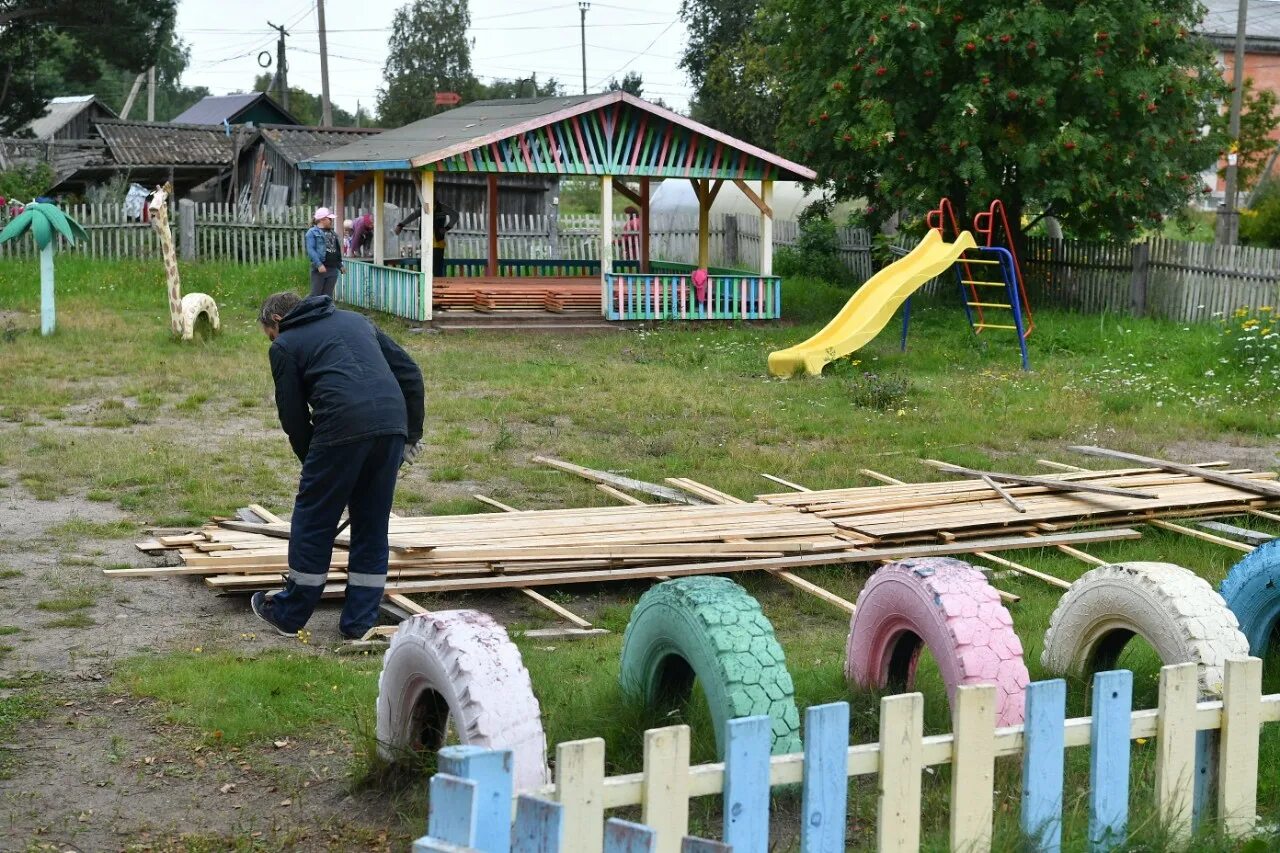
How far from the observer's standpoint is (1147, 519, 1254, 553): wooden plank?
8820 mm

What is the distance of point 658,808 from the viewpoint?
3.47 meters

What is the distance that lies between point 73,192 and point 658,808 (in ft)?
128

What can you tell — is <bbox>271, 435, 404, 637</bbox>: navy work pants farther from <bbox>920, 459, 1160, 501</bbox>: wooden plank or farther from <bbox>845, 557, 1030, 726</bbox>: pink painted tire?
<bbox>920, 459, 1160, 501</bbox>: wooden plank

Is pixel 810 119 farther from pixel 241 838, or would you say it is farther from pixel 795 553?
pixel 241 838

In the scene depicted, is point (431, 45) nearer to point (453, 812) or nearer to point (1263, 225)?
point (1263, 225)

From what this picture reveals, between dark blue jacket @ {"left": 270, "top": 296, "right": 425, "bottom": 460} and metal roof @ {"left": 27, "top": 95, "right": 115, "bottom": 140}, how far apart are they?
147ft

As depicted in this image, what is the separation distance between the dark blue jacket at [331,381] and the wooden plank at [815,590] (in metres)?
2.24

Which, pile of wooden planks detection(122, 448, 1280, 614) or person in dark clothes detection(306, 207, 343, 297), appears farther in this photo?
person in dark clothes detection(306, 207, 343, 297)

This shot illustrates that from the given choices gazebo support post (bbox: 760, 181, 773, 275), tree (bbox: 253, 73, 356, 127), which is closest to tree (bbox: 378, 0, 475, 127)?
tree (bbox: 253, 73, 356, 127)

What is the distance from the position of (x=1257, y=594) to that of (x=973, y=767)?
2475mm

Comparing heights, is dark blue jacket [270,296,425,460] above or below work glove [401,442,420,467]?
above

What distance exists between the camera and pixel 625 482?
1034cm

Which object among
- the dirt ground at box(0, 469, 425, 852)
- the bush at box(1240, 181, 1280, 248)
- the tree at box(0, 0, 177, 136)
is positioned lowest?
the dirt ground at box(0, 469, 425, 852)

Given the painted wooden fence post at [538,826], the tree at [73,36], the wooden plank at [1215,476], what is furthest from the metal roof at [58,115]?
the painted wooden fence post at [538,826]
